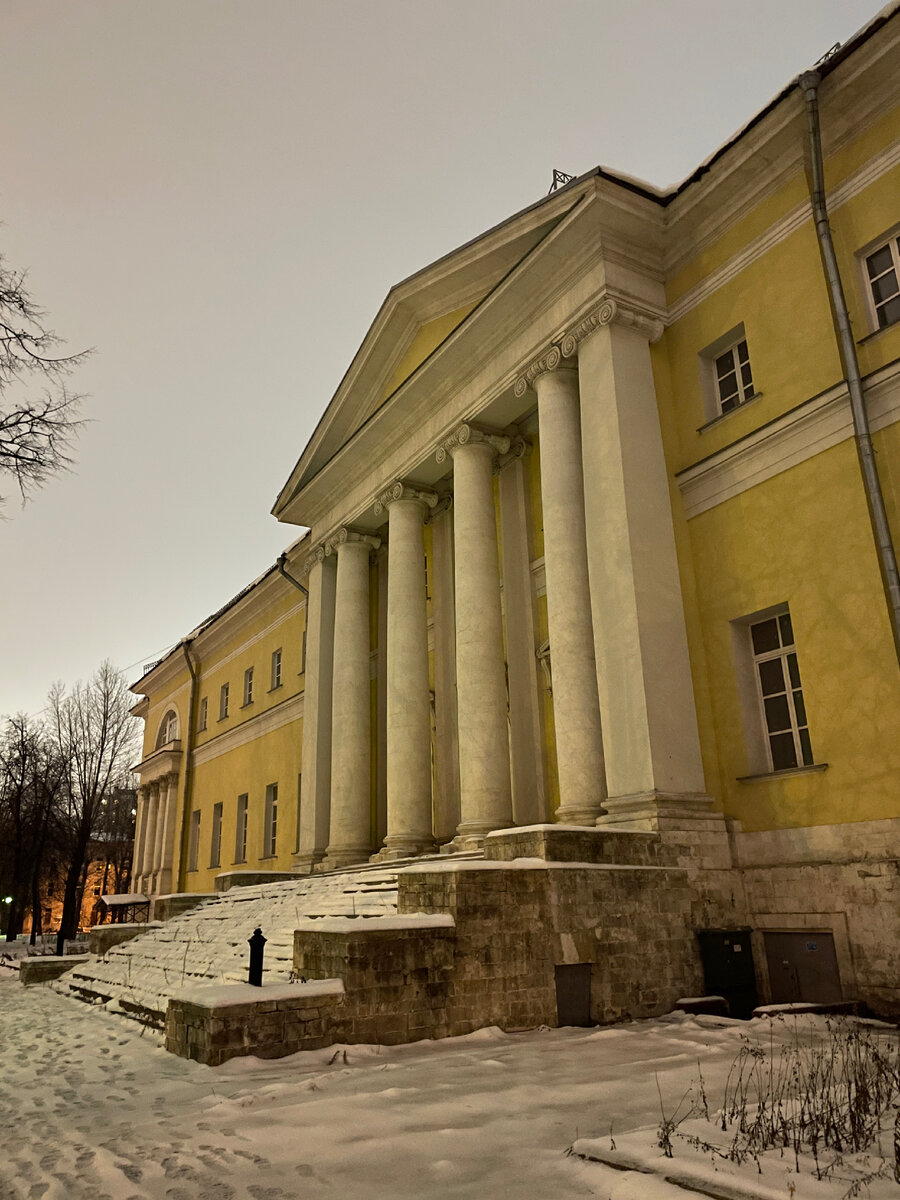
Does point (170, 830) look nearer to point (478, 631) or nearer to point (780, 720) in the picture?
point (478, 631)

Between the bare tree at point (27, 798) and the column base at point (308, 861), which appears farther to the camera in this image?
the bare tree at point (27, 798)

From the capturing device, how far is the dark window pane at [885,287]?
1006 cm

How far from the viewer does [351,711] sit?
18.5 metres

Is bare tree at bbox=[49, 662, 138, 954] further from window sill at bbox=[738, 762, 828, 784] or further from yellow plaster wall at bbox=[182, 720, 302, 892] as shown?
window sill at bbox=[738, 762, 828, 784]

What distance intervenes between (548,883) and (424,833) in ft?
23.4

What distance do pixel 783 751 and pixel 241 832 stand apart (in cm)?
1962

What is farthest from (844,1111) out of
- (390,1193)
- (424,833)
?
(424,833)

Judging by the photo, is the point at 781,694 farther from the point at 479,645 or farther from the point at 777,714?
the point at 479,645

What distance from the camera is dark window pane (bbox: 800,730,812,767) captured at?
10305 millimetres

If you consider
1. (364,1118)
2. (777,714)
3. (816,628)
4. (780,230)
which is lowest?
(364,1118)

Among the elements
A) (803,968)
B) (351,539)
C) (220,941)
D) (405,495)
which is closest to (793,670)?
(803,968)

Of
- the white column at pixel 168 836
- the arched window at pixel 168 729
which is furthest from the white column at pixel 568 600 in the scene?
the arched window at pixel 168 729

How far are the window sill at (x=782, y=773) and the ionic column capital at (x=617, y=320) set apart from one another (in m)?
6.30

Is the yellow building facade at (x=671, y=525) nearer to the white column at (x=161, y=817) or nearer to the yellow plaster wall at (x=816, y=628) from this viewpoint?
the yellow plaster wall at (x=816, y=628)
